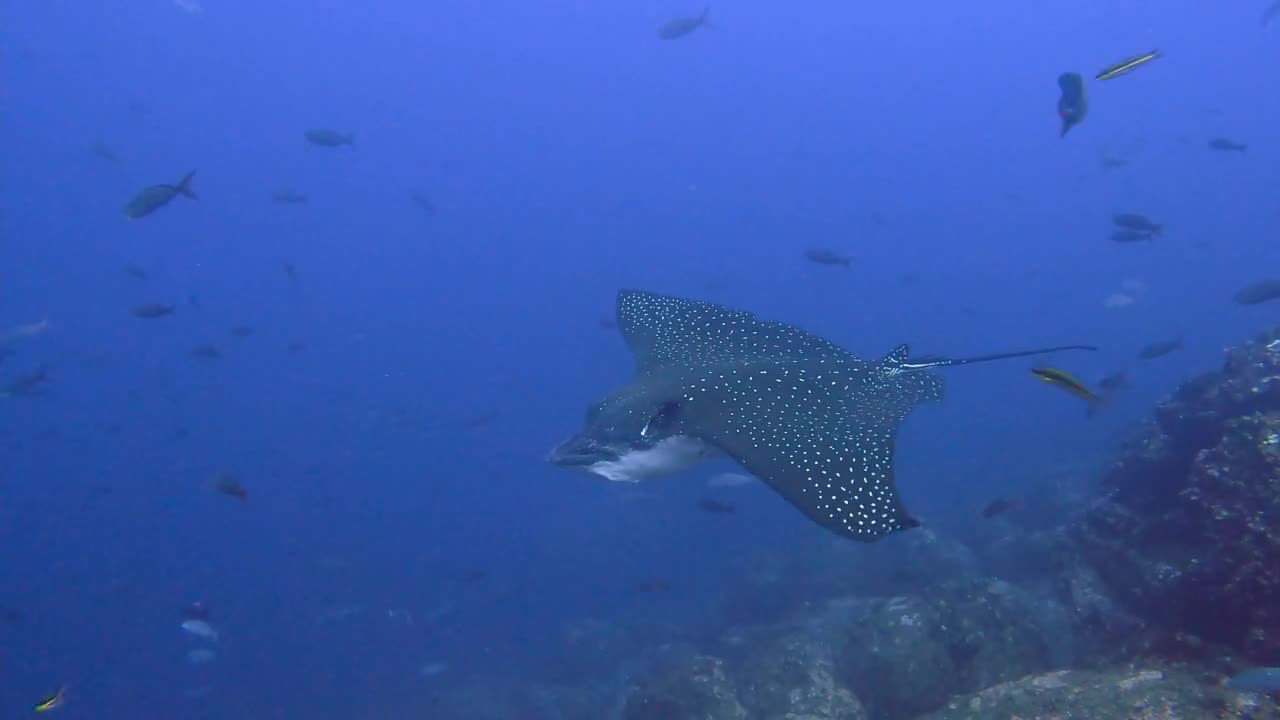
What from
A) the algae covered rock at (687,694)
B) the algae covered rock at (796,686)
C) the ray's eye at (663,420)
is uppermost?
the ray's eye at (663,420)

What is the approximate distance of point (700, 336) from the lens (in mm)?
6711

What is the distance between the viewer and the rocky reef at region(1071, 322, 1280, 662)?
472 centimetres

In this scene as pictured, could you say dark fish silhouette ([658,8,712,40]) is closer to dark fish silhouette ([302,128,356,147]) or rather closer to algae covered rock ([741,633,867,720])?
dark fish silhouette ([302,128,356,147])

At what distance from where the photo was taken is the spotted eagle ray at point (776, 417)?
3959 mm

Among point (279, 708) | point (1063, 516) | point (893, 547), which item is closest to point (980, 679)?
point (893, 547)

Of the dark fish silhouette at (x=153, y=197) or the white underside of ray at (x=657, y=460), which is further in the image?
the dark fish silhouette at (x=153, y=197)

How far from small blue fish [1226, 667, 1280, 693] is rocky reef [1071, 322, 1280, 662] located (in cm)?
81

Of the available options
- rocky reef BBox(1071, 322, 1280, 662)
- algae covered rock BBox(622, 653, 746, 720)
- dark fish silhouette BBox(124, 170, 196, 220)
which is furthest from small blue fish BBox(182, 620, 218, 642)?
rocky reef BBox(1071, 322, 1280, 662)

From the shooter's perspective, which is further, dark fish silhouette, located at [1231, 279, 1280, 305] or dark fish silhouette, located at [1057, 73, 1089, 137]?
dark fish silhouette, located at [1231, 279, 1280, 305]

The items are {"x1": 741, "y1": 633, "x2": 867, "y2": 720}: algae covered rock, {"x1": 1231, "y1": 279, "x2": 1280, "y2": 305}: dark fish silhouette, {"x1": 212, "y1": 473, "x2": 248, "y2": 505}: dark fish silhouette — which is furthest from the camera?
{"x1": 212, "y1": 473, "x2": 248, "y2": 505}: dark fish silhouette

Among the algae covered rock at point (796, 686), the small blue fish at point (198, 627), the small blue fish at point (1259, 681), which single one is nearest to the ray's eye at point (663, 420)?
the small blue fish at point (1259, 681)

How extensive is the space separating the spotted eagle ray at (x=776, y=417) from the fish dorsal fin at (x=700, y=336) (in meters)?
0.02

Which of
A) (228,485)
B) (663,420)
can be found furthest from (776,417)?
(228,485)

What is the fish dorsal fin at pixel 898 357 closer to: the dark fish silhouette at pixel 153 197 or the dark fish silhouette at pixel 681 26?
the dark fish silhouette at pixel 153 197
